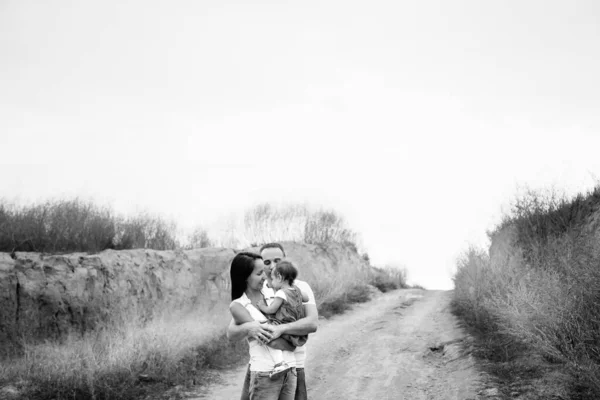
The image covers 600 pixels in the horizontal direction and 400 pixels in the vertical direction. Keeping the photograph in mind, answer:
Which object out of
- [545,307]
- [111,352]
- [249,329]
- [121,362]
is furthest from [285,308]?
[111,352]

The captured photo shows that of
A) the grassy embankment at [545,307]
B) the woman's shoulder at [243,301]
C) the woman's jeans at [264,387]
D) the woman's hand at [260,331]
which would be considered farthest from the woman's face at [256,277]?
the grassy embankment at [545,307]

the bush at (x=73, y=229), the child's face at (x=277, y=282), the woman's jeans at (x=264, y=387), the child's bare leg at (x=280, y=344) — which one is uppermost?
the bush at (x=73, y=229)

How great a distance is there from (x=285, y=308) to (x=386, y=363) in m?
5.76

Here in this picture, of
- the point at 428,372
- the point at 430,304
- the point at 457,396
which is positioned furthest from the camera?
the point at 430,304

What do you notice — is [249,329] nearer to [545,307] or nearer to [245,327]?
[245,327]

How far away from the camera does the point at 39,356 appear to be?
8.55m

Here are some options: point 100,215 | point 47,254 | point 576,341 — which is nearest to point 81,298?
point 47,254

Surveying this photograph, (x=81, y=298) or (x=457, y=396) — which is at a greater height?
(x=81, y=298)

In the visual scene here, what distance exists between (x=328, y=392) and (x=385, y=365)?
1.79m

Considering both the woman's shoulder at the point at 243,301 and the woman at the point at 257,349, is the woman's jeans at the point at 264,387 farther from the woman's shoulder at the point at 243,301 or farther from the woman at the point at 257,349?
the woman's shoulder at the point at 243,301

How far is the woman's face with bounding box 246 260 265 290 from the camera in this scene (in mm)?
3355

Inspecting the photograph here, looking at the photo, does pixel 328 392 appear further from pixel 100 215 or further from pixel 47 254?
pixel 100 215

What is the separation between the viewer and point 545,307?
247 inches

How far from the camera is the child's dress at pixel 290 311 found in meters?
3.26
